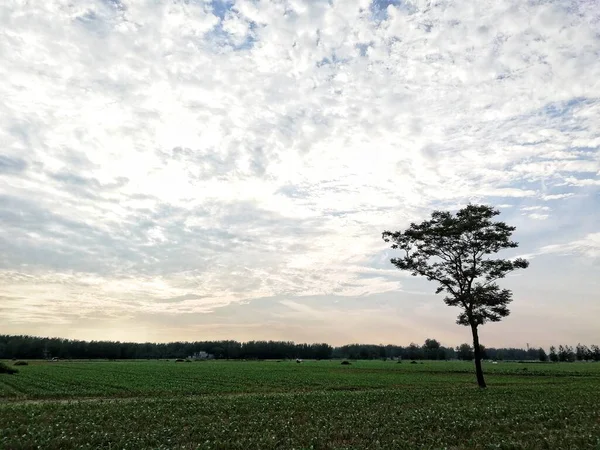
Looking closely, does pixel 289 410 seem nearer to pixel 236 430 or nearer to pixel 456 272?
pixel 236 430

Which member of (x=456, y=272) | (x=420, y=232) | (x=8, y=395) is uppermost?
(x=420, y=232)

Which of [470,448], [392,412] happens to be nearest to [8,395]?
[392,412]

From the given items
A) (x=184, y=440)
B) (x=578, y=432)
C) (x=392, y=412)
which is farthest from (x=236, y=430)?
(x=578, y=432)

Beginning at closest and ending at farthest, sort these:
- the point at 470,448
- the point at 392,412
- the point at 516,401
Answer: the point at 470,448 → the point at 392,412 → the point at 516,401

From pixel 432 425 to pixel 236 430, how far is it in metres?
8.81

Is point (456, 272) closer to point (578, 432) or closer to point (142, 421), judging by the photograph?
point (578, 432)

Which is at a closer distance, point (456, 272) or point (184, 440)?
point (184, 440)

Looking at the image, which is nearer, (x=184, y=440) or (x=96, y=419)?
(x=184, y=440)

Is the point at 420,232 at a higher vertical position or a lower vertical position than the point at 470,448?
higher

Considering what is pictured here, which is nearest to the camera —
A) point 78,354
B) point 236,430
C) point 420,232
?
point 236,430

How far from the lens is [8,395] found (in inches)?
1462

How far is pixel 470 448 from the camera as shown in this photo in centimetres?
1555

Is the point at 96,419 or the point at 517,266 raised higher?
the point at 517,266

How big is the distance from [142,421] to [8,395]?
24.4 metres
